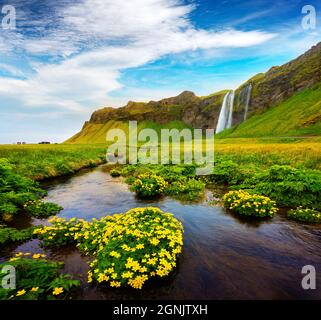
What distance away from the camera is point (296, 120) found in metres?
84.1

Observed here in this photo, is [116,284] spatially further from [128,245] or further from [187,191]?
[187,191]

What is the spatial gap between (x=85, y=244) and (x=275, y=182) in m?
13.3

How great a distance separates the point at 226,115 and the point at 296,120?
60.6 meters

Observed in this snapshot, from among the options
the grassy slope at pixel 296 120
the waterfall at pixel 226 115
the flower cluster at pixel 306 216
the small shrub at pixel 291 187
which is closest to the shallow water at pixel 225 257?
the flower cluster at pixel 306 216

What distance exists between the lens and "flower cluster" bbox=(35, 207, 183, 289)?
720 cm

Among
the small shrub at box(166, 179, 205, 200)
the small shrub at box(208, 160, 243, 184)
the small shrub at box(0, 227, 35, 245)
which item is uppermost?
the small shrub at box(208, 160, 243, 184)

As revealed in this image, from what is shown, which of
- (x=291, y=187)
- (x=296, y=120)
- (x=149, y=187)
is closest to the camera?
(x=291, y=187)

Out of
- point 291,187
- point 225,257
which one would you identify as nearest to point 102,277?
point 225,257

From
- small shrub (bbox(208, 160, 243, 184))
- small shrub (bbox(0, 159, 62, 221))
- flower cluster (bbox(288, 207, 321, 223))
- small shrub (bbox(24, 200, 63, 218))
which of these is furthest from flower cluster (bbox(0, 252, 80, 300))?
small shrub (bbox(208, 160, 243, 184))

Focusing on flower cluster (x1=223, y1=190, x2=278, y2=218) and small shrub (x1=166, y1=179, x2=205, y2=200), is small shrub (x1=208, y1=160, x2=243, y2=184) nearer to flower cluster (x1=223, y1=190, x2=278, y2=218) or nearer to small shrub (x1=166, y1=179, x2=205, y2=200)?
small shrub (x1=166, y1=179, x2=205, y2=200)

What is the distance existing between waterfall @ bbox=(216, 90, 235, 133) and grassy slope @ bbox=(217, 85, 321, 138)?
103 ft
